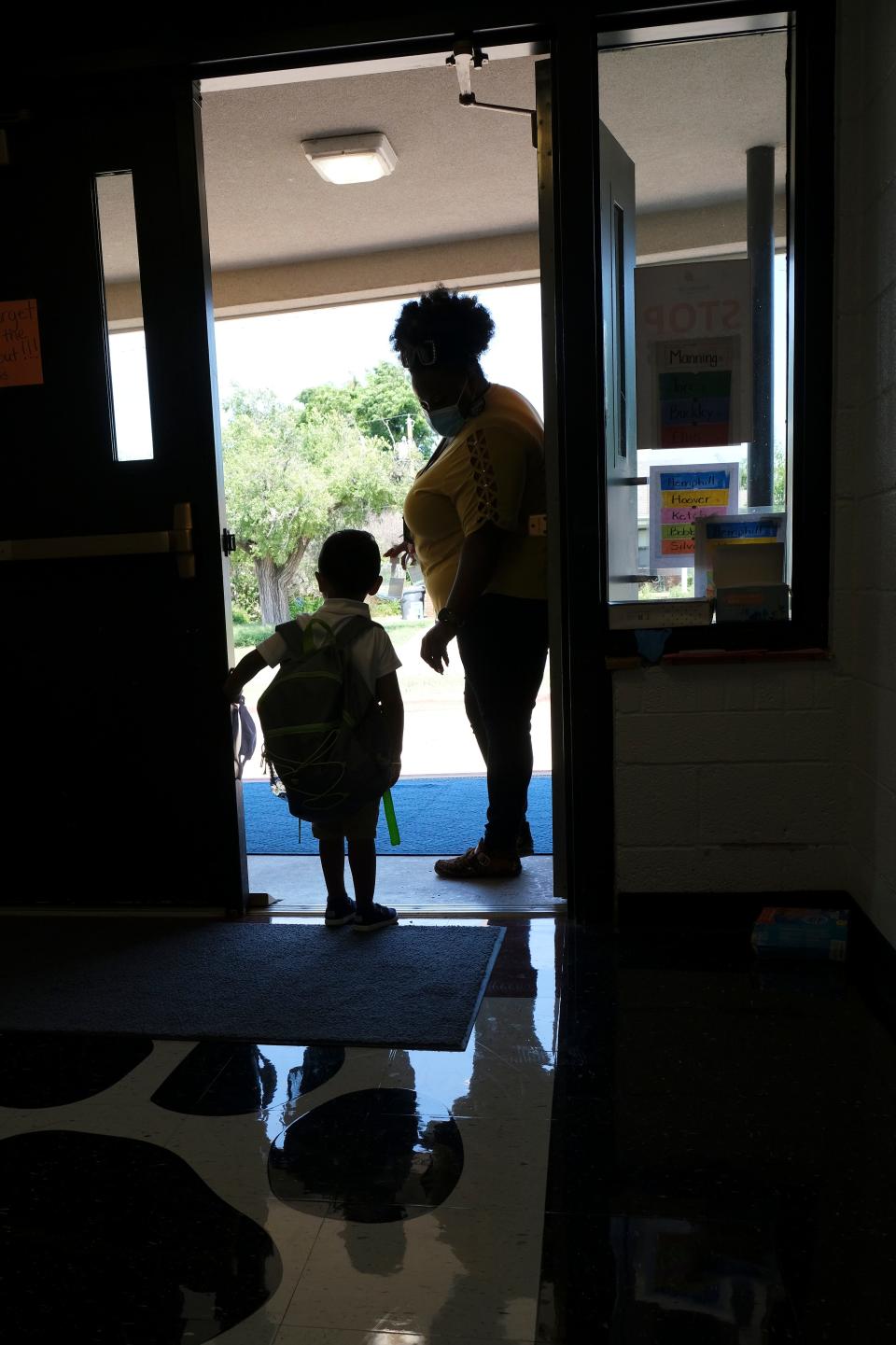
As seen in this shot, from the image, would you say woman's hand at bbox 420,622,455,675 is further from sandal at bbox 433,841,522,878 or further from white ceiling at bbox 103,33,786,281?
white ceiling at bbox 103,33,786,281

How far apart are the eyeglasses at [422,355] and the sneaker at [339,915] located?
4.51 ft

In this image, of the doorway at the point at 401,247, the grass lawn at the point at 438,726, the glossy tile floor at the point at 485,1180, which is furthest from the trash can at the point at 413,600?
the glossy tile floor at the point at 485,1180

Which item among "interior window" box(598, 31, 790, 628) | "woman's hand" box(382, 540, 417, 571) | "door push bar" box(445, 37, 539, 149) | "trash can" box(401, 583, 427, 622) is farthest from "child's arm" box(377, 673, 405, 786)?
"trash can" box(401, 583, 427, 622)

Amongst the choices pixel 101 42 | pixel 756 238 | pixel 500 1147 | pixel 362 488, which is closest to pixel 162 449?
pixel 101 42

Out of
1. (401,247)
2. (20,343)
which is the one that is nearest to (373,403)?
(401,247)

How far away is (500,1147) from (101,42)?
2.46 m

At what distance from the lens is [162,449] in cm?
245

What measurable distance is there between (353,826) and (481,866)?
54 cm

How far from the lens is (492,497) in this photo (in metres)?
2.50

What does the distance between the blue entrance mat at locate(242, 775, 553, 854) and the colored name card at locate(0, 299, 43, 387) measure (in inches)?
50.3

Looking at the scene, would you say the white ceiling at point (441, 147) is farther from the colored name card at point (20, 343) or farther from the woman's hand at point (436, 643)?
the woman's hand at point (436, 643)

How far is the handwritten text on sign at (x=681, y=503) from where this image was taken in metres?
2.32

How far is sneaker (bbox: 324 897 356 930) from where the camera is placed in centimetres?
246

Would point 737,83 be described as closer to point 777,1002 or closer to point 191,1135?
point 777,1002
